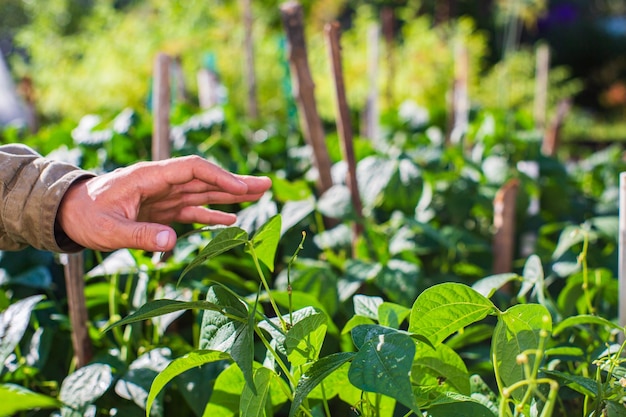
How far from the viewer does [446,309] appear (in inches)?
33.1

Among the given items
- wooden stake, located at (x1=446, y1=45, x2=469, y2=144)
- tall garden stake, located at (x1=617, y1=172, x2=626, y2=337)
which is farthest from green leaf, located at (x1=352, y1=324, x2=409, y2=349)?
wooden stake, located at (x1=446, y1=45, x2=469, y2=144)

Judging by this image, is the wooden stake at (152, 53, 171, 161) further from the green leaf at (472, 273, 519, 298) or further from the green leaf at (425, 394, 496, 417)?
the green leaf at (425, 394, 496, 417)

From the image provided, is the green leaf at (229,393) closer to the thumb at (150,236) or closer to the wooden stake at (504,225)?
the thumb at (150,236)

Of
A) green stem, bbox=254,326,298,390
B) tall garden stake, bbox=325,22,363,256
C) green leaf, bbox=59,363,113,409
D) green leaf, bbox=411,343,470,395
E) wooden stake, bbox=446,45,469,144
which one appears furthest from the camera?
wooden stake, bbox=446,45,469,144

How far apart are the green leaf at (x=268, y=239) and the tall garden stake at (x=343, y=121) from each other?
0.63 m

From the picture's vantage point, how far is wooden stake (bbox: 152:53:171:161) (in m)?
1.70

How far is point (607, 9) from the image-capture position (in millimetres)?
14750

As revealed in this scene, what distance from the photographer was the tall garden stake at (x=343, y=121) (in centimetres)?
164

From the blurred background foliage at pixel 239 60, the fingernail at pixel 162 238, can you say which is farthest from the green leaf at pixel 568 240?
the blurred background foliage at pixel 239 60

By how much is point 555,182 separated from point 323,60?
3.45 meters

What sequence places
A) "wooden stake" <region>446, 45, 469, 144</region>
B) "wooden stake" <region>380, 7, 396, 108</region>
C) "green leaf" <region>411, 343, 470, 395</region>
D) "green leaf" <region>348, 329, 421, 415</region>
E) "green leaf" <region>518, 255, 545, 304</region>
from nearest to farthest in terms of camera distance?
"green leaf" <region>348, 329, 421, 415</region> → "green leaf" <region>411, 343, 470, 395</region> → "green leaf" <region>518, 255, 545, 304</region> → "wooden stake" <region>446, 45, 469, 144</region> → "wooden stake" <region>380, 7, 396, 108</region>

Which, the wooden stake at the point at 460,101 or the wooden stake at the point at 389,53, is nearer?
the wooden stake at the point at 460,101

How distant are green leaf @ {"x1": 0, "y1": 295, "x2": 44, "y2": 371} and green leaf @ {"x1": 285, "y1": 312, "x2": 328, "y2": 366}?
54 centimetres

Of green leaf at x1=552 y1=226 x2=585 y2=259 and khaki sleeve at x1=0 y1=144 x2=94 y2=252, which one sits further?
green leaf at x1=552 y1=226 x2=585 y2=259
